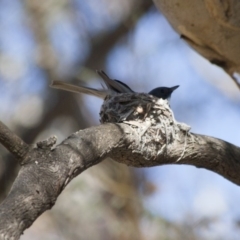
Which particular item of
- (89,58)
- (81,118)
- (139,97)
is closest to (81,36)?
(89,58)

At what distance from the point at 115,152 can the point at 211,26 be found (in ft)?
3.02

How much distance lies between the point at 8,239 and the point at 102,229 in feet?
15.7

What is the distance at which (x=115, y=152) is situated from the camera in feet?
7.85

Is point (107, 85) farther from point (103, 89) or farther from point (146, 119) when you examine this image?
point (146, 119)

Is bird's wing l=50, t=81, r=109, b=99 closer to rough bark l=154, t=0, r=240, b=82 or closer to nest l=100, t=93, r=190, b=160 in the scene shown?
nest l=100, t=93, r=190, b=160

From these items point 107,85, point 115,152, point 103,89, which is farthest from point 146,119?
point 103,89

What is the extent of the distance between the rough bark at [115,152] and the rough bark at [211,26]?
1.23ft

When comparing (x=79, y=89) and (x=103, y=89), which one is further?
(x=103, y=89)

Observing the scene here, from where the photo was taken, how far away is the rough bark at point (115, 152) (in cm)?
165

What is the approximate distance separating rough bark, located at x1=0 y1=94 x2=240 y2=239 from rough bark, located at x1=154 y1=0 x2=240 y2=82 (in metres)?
0.37

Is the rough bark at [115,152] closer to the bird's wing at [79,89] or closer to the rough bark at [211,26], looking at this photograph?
the rough bark at [211,26]

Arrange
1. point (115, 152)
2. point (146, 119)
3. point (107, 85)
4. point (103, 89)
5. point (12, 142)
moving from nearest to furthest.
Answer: point (12, 142) → point (115, 152) → point (146, 119) → point (107, 85) → point (103, 89)

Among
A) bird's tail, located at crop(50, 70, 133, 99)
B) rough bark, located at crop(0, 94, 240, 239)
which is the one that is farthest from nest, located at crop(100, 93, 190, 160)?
bird's tail, located at crop(50, 70, 133, 99)

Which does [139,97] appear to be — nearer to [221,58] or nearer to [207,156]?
[221,58]
